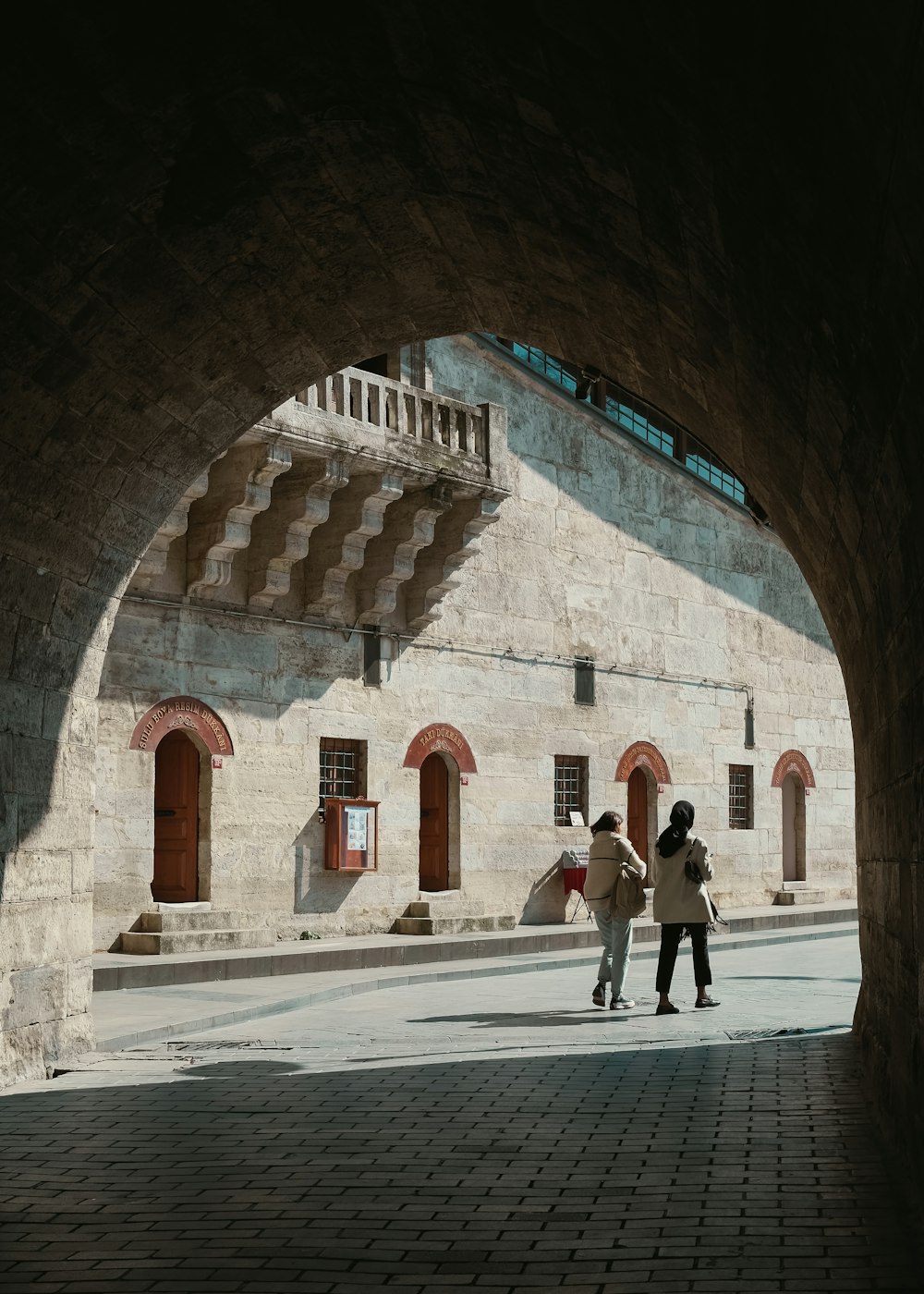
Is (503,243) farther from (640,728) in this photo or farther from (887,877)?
(640,728)

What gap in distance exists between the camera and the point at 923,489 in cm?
420

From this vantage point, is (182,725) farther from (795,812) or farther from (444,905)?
(795,812)

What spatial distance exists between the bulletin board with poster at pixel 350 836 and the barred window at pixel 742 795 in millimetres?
8691

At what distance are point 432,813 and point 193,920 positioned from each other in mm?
5012

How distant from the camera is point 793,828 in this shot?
90.0ft

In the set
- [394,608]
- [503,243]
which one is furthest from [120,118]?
[394,608]

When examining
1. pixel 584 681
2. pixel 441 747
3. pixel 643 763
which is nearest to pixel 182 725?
pixel 441 747

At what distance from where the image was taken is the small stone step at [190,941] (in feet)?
51.5

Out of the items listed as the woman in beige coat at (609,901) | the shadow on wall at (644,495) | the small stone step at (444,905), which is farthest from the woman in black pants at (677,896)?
the shadow on wall at (644,495)

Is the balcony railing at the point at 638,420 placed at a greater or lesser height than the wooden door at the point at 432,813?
greater

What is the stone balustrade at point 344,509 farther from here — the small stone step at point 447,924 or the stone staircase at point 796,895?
the stone staircase at point 796,895

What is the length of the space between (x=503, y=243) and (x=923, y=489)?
3943mm

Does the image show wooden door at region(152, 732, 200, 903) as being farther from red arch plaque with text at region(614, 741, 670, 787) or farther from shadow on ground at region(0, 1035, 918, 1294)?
shadow on ground at region(0, 1035, 918, 1294)

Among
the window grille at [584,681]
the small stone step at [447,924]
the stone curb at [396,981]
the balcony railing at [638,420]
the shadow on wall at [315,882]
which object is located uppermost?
the balcony railing at [638,420]
